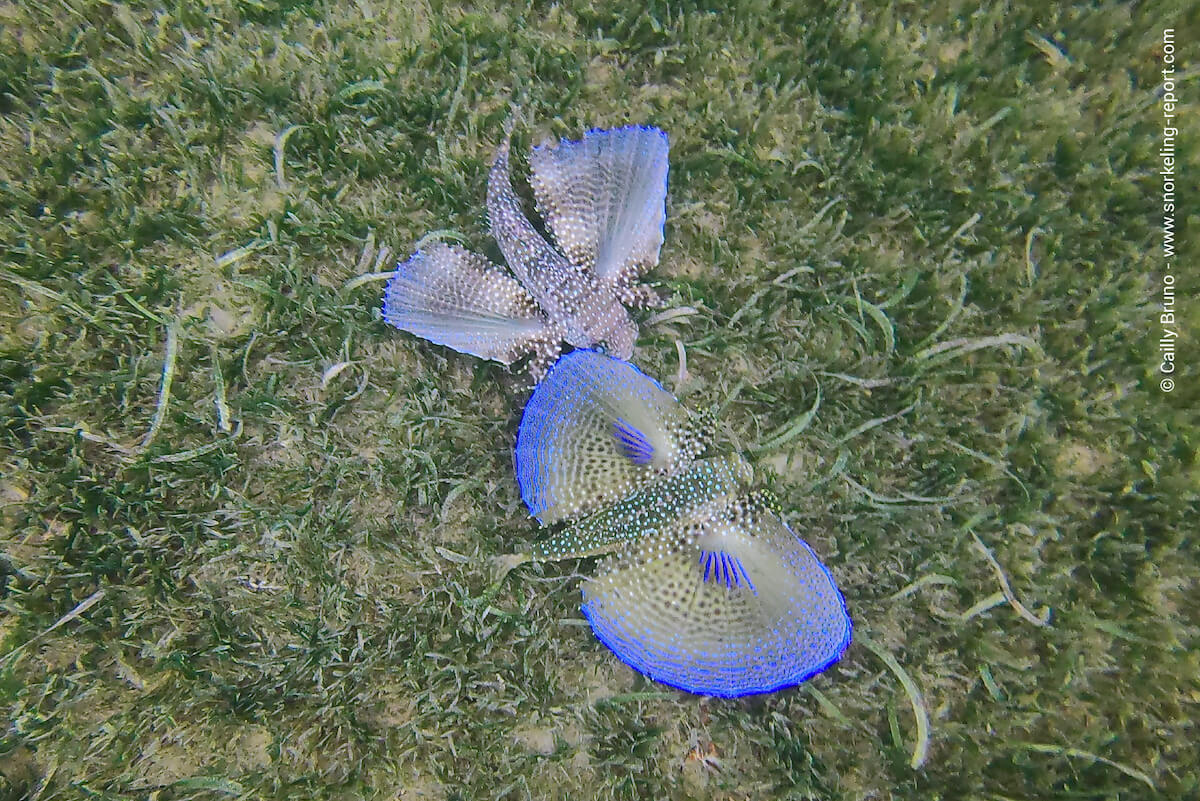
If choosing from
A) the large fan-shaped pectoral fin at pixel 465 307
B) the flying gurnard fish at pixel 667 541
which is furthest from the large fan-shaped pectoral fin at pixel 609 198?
the flying gurnard fish at pixel 667 541

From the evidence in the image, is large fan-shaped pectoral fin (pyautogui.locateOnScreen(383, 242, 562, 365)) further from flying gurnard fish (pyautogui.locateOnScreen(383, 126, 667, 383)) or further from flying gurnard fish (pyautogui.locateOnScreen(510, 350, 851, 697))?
flying gurnard fish (pyautogui.locateOnScreen(510, 350, 851, 697))

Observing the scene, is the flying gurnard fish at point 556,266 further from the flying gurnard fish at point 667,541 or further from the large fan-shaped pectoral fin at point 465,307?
the flying gurnard fish at point 667,541

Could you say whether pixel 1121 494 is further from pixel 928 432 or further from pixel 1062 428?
pixel 928 432

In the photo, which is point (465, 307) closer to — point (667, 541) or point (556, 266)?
point (556, 266)

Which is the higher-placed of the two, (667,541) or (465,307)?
(465,307)

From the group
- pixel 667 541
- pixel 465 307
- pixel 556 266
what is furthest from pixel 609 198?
pixel 667 541

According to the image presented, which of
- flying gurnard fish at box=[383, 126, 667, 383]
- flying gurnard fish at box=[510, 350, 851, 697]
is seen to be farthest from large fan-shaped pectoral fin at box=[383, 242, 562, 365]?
flying gurnard fish at box=[510, 350, 851, 697]

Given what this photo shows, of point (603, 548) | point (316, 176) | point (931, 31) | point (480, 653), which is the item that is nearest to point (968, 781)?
point (603, 548)
